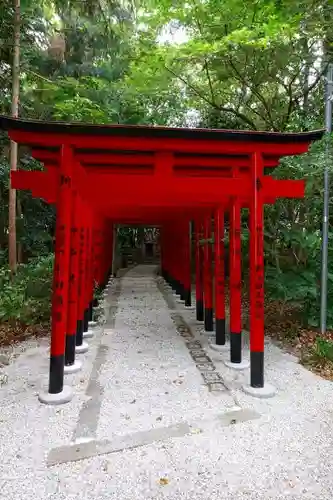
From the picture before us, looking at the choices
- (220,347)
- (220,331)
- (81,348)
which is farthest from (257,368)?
(81,348)

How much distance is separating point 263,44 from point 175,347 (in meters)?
5.66

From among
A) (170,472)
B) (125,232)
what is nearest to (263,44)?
(170,472)

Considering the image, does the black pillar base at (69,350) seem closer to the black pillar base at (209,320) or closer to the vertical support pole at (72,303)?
the vertical support pole at (72,303)

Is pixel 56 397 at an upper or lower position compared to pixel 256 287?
lower

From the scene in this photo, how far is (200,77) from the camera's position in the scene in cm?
1022

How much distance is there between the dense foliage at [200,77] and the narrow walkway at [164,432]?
2194 mm

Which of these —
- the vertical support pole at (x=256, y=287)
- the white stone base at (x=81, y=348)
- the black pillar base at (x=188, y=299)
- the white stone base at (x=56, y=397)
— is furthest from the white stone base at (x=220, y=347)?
the black pillar base at (x=188, y=299)

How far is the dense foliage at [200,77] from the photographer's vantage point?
20.0 feet

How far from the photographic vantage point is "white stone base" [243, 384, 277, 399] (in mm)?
4082

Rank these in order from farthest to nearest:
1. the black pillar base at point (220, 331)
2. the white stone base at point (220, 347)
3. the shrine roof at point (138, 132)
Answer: the black pillar base at point (220, 331), the white stone base at point (220, 347), the shrine roof at point (138, 132)

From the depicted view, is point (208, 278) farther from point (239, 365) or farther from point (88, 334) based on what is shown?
point (88, 334)

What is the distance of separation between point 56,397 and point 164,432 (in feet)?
4.45

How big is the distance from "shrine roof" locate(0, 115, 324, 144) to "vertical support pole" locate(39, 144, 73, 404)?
0.80 feet

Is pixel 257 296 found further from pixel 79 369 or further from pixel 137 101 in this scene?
pixel 137 101
